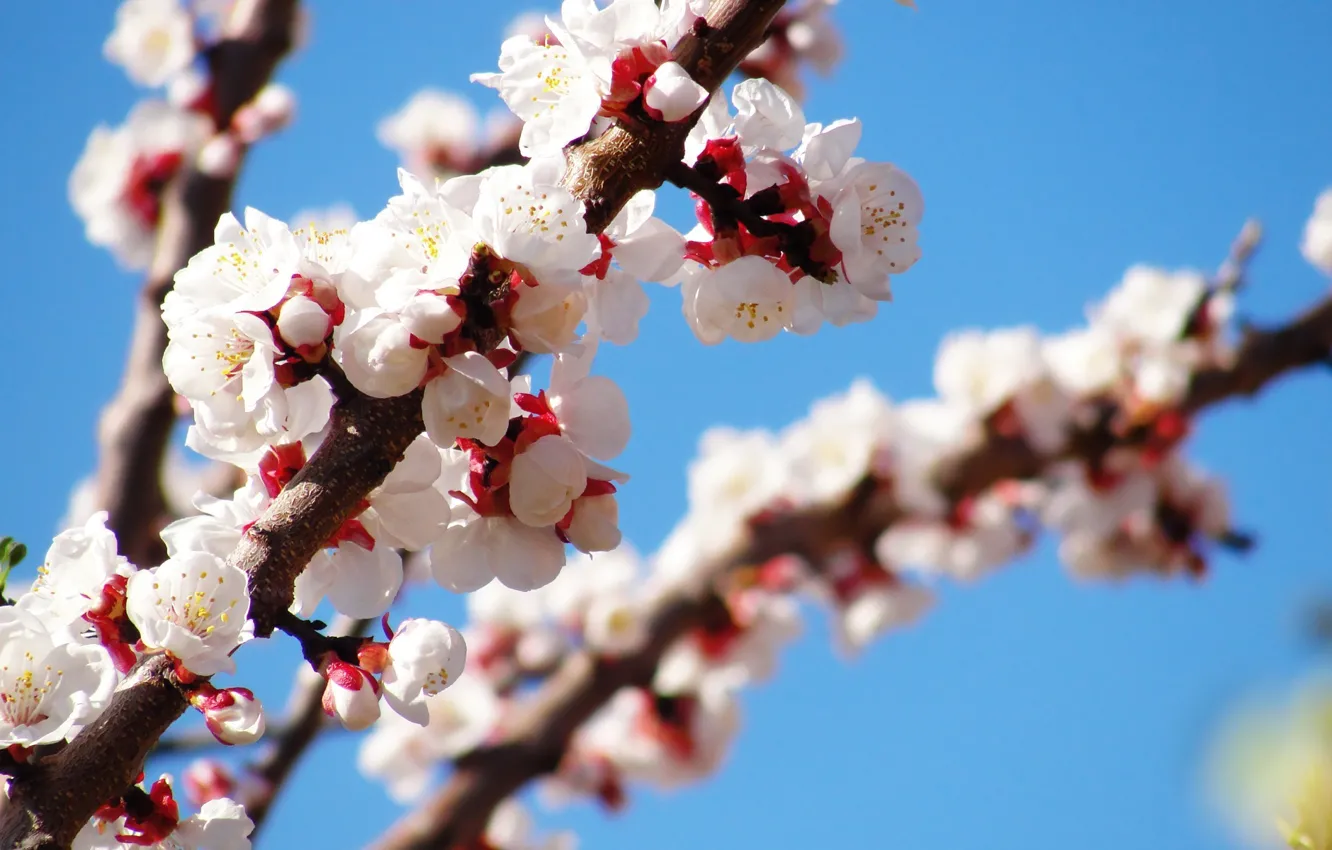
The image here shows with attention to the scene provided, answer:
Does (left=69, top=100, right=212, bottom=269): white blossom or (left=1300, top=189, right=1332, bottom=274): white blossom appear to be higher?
(left=69, top=100, right=212, bottom=269): white blossom

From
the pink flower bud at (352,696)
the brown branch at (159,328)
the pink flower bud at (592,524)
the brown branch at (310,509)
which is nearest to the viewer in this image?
the brown branch at (310,509)

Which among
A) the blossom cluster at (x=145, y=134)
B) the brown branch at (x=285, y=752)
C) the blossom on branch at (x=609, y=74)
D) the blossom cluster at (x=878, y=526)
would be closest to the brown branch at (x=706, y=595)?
the blossom cluster at (x=878, y=526)

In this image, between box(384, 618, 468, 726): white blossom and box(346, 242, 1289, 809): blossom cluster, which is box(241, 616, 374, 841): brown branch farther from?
box(384, 618, 468, 726): white blossom

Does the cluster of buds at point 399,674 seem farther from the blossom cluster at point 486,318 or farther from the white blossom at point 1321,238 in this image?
the white blossom at point 1321,238

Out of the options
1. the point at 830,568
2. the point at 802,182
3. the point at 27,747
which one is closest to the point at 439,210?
the point at 802,182

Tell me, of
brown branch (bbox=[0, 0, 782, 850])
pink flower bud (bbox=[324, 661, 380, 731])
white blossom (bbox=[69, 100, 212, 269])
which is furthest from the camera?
white blossom (bbox=[69, 100, 212, 269])

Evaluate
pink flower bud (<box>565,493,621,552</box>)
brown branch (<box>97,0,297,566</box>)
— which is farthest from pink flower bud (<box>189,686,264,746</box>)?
brown branch (<box>97,0,297,566</box>)
